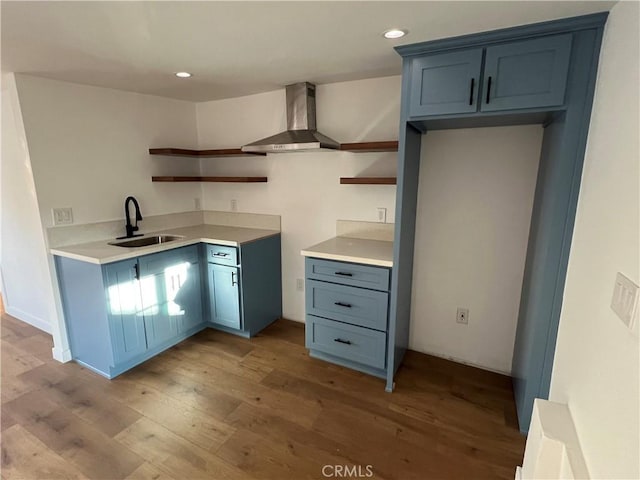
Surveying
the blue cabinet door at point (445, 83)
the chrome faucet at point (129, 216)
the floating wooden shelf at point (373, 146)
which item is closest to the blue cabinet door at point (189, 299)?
the chrome faucet at point (129, 216)

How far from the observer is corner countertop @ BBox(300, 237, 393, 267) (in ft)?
7.21

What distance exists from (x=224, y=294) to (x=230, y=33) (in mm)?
2020

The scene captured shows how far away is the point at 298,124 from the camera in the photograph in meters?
2.72

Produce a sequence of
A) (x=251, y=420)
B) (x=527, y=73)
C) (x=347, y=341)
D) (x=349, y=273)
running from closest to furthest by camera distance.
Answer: (x=527, y=73) → (x=251, y=420) → (x=349, y=273) → (x=347, y=341)

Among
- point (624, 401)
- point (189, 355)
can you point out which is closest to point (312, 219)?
point (189, 355)

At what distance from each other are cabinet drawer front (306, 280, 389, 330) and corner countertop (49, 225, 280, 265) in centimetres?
79

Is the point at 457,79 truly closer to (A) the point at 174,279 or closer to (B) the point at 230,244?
(B) the point at 230,244

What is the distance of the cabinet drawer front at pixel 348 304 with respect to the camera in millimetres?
2248

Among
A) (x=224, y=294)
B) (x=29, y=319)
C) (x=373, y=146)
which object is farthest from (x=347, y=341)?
(x=29, y=319)

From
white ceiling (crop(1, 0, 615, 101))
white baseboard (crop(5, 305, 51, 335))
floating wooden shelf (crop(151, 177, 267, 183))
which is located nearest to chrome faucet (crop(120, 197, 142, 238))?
floating wooden shelf (crop(151, 177, 267, 183))

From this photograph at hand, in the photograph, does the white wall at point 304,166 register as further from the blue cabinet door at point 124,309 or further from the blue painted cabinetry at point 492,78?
the blue cabinet door at point 124,309

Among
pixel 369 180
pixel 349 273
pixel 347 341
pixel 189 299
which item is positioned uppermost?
pixel 369 180

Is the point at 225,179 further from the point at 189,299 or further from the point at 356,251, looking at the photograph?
the point at 356,251

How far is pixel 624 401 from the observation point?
907mm
